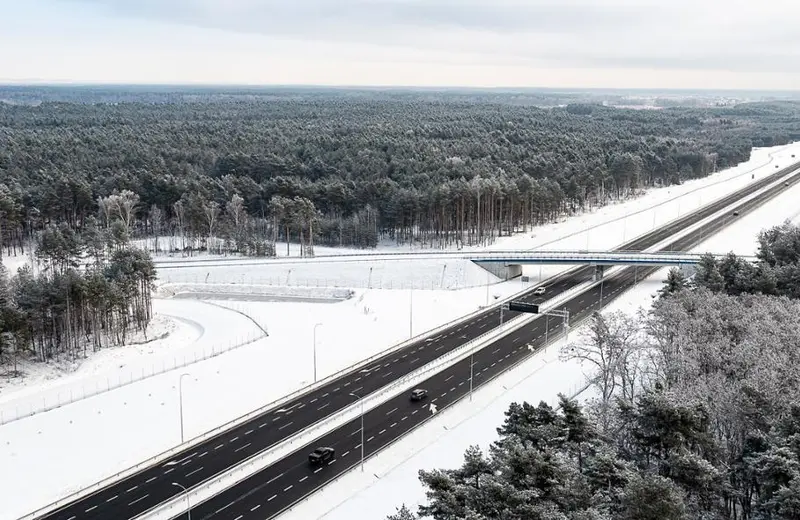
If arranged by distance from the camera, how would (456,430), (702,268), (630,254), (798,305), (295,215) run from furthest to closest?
1. (295,215)
2. (630,254)
3. (702,268)
4. (798,305)
5. (456,430)

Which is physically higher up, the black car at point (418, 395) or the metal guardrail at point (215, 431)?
the black car at point (418, 395)

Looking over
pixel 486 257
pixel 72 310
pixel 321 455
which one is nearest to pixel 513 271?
pixel 486 257

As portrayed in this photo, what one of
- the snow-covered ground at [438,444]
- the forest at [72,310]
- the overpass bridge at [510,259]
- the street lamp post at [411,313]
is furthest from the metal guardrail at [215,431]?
the forest at [72,310]

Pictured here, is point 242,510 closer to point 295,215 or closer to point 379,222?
point 295,215

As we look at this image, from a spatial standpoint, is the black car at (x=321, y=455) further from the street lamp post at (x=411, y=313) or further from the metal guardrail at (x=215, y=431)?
the street lamp post at (x=411, y=313)

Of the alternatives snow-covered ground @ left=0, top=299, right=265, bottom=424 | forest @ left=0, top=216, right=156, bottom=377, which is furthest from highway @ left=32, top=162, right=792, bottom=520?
forest @ left=0, top=216, right=156, bottom=377

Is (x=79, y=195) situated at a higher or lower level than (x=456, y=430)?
higher

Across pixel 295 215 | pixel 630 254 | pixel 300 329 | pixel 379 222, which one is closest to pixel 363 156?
pixel 379 222

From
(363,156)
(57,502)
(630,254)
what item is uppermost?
(363,156)

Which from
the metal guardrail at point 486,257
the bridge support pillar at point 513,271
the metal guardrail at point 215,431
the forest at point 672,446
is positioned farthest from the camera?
the bridge support pillar at point 513,271
